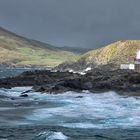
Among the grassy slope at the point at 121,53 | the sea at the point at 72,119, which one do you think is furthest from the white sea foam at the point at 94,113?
the grassy slope at the point at 121,53

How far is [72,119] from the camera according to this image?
125 feet

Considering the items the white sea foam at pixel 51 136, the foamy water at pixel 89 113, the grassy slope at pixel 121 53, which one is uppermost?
the grassy slope at pixel 121 53

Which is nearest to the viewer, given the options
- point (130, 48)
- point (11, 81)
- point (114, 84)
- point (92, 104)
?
point (92, 104)

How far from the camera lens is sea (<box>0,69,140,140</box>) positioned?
98.2 feet

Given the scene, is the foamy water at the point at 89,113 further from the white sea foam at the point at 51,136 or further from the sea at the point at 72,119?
the white sea foam at the point at 51,136

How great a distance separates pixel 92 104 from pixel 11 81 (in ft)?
136

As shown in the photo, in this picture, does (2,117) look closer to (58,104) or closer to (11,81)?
(58,104)

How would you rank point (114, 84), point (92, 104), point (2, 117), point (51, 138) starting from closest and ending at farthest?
point (51, 138)
point (2, 117)
point (92, 104)
point (114, 84)

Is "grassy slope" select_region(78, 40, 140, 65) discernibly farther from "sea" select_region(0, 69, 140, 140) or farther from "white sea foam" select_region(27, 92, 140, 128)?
"sea" select_region(0, 69, 140, 140)

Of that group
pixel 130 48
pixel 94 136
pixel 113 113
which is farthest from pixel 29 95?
pixel 130 48

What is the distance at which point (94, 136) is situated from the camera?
97.4 ft

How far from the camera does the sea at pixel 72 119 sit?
2992 centimetres

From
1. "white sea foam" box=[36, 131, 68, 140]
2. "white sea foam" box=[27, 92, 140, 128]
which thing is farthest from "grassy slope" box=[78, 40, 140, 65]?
"white sea foam" box=[36, 131, 68, 140]

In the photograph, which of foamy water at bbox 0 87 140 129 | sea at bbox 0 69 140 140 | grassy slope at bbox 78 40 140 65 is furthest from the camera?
grassy slope at bbox 78 40 140 65
